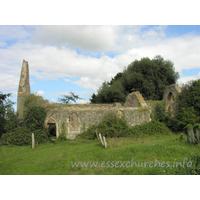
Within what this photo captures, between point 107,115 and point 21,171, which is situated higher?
point 107,115

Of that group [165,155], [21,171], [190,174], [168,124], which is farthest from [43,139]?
[168,124]

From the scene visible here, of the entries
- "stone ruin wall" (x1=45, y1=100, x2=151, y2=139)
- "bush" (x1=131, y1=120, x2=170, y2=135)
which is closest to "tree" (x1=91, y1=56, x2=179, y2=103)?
"bush" (x1=131, y1=120, x2=170, y2=135)

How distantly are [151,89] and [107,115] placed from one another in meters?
20.2

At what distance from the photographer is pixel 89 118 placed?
15.5m

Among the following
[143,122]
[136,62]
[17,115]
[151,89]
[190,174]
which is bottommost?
[190,174]

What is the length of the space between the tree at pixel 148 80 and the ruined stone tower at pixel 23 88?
2004cm

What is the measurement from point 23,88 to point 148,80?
2533cm

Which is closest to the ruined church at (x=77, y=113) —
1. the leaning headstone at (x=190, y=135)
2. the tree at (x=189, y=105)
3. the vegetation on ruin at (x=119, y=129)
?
the vegetation on ruin at (x=119, y=129)

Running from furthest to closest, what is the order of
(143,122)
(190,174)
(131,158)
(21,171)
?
(143,122) < (131,158) < (21,171) < (190,174)

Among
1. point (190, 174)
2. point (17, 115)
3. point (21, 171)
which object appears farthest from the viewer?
point (17, 115)

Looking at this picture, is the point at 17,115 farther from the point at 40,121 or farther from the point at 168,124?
the point at 168,124

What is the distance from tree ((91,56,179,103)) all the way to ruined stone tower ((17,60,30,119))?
2004 cm

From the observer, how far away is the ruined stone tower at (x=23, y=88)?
15.1m

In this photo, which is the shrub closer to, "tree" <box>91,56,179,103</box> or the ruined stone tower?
the ruined stone tower
